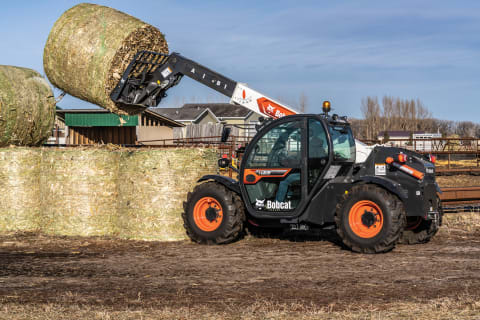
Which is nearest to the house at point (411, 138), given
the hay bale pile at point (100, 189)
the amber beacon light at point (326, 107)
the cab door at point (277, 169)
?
the amber beacon light at point (326, 107)

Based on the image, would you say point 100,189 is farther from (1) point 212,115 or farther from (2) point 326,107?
(1) point 212,115

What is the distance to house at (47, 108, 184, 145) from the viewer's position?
3803 centimetres

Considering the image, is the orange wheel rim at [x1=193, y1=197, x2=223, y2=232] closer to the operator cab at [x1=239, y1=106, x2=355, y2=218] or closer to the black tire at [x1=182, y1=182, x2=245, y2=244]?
the black tire at [x1=182, y1=182, x2=245, y2=244]

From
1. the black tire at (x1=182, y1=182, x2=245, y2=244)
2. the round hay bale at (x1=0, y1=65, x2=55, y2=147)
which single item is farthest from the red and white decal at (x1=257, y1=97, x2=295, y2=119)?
the round hay bale at (x1=0, y1=65, x2=55, y2=147)

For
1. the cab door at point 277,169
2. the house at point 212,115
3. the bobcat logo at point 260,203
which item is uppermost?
the house at point 212,115

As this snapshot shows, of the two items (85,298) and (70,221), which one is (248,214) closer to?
(70,221)

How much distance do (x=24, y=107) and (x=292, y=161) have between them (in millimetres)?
5622

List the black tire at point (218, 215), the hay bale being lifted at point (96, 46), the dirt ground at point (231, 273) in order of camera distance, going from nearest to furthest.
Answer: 1. the dirt ground at point (231, 273)
2. the black tire at point (218, 215)
3. the hay bale being lifted at point (96, 46)

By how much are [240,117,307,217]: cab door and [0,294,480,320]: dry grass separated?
367cm

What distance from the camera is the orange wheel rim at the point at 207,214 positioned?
991 centimetres

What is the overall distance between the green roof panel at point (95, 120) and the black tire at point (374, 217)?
29.9 m

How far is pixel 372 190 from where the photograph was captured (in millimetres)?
8781

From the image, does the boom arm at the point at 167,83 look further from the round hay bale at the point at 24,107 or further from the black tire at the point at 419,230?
the black tire at the point at 419,230

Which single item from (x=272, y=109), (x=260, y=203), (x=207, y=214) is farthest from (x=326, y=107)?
(x=207, y=214)
